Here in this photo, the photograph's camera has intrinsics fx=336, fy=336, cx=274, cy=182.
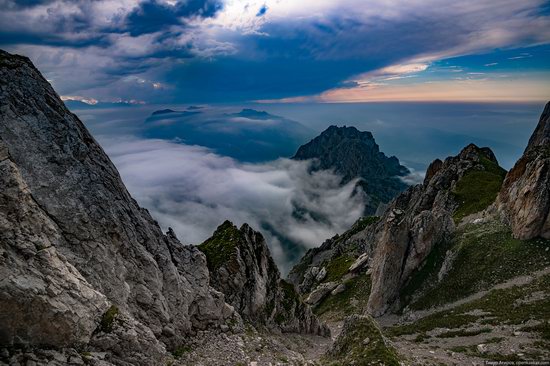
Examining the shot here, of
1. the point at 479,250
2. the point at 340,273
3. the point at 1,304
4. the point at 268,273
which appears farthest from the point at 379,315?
the point at 1,304

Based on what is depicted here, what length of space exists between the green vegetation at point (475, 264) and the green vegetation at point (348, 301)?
13375 millimetres

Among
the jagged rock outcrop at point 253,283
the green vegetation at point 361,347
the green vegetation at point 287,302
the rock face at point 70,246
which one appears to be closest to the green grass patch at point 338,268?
the green vegetation at point 287,302

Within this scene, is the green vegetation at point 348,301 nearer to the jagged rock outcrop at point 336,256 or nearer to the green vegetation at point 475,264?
the jagged rock outcrop at point 336,256

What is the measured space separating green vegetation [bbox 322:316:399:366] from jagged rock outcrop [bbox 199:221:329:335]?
44.1ft

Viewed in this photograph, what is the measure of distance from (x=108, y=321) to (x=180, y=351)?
10.00m

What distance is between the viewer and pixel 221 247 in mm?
47094

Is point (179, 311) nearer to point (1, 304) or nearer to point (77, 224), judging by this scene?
point (77, 224)

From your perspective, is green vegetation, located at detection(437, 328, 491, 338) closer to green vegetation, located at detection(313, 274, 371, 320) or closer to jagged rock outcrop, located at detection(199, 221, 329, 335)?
jagged rock outcrop, located at detection(199, 221, 329, 335)

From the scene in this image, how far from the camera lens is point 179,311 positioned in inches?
1150

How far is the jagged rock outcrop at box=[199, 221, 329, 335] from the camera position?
141 feet

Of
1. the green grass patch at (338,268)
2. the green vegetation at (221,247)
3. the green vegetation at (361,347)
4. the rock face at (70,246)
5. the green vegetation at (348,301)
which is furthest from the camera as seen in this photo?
the green grass patch at (338,268)

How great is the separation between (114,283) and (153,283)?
4.18 meters

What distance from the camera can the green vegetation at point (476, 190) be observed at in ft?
281

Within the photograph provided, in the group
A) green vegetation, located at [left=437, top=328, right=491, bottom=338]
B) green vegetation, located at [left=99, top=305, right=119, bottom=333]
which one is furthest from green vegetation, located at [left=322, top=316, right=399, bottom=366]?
green vegetation, located at [left=437, top=328, right=491, bottom=338]
